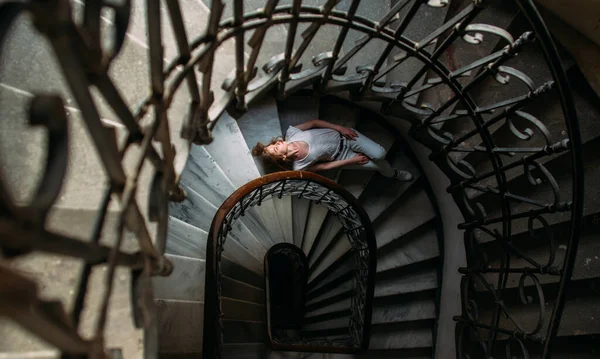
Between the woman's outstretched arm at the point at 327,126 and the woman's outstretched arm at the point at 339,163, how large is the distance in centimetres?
24

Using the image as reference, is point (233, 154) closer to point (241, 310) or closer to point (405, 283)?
point (241, 310)

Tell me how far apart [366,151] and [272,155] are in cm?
116

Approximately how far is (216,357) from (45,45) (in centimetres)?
311

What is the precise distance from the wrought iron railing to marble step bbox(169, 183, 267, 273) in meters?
0.31

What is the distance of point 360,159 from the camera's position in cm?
552

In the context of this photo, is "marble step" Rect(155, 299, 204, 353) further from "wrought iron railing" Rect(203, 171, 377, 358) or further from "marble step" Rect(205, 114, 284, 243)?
"marble step" Rect(205, 114, 284, 243)

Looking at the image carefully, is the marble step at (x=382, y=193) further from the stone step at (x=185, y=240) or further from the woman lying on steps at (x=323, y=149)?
the stone step at (x=185, y=240)

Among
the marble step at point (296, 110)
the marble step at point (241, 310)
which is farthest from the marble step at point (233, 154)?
the marble step at point (241, 310)

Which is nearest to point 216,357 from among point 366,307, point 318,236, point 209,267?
point 209,267

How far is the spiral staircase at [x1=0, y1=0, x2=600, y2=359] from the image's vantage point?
65.5 inches

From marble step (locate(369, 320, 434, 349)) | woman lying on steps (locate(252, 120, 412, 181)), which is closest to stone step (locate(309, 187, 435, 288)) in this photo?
woman lying on steps (locate(252, 120, 412, 181))

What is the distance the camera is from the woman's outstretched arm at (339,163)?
17.4 ft

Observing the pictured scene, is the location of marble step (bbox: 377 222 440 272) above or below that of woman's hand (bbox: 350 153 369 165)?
below

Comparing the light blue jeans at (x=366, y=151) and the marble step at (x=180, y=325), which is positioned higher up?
the light blue jeans at (x=366, y=151)
